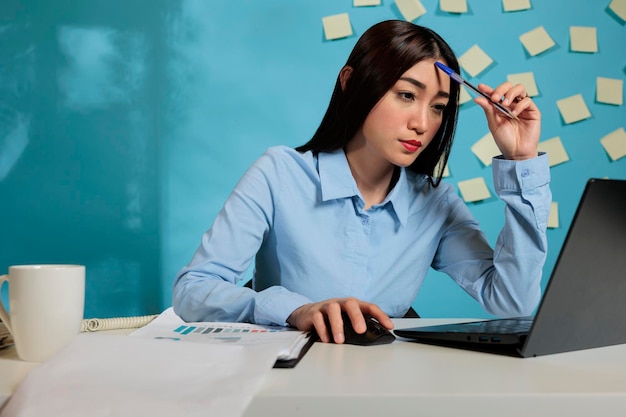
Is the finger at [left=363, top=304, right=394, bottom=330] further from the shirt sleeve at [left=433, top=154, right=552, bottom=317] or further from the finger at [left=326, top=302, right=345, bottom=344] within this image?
the shirt sleeve at [left=433, top=154, right=552, bottom=317]

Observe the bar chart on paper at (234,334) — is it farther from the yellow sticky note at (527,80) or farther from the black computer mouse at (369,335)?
the yellow sticky note at (527,80)

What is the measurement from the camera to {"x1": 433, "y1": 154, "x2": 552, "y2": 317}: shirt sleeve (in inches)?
49.3

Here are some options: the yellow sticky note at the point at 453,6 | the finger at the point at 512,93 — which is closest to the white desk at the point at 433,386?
the finger at the point at 512,93

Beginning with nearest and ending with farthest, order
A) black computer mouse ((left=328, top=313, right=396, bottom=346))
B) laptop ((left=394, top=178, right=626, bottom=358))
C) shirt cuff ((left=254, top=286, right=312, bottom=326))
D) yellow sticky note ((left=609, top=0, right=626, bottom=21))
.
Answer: laptop ((left=394, top=178, right=626, bottom=358)), black computer mouse ((left=328, top=313, right=396, bottom=346)), shirt cuff ((left=254, top=286, right=312, bottom=326)), yellow sticky note ((left=609, top=0, right=626, bottom=21))

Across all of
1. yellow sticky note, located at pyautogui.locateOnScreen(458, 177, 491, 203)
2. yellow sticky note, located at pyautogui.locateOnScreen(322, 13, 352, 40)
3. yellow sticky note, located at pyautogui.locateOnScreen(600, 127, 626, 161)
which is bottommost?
yellow sticky note, located at pyautogui.locateOnScreen(458, 177, 491, 203)

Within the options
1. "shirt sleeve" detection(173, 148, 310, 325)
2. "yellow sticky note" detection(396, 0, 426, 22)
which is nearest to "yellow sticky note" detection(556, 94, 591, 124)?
"yellow sticky note" detection(396, 0, 426, 22)

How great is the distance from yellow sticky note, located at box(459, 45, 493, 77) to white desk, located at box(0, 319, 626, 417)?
1895 millimetres

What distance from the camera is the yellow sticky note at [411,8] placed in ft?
8.23

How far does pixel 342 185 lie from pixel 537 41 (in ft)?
4.76

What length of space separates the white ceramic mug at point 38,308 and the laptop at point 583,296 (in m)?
0.41

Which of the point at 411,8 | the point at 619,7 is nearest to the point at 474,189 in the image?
the point at 411,8

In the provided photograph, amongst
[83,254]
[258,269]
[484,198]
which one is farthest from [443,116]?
[83,254]

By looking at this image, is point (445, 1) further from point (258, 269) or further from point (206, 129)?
point (258, 269)

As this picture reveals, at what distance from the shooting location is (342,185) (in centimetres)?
142
